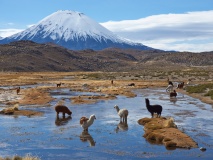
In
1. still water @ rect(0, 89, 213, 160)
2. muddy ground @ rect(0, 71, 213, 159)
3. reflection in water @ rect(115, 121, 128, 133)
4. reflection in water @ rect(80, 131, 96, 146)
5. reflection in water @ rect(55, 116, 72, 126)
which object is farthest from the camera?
muddy ground @ rect(0, 71, 213, 159)

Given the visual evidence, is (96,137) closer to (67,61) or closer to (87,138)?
(87,138)

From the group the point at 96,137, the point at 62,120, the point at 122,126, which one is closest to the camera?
the point at 96,137

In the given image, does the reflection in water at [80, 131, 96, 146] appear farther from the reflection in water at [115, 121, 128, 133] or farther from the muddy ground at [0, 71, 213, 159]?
the muddy ground at [0, 71, 213, 159]

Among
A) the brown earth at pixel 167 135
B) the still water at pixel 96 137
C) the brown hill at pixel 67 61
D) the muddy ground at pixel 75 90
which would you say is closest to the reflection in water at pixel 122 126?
the still water at pixel 96 137

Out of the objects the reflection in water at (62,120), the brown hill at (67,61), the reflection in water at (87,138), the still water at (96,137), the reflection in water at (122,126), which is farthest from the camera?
the brown hill at (67,61)

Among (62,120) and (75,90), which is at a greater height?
(75,90)

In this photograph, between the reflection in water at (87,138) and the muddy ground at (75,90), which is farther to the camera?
the muddy ground at (75,90)

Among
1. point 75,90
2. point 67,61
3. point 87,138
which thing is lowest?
point 87,138

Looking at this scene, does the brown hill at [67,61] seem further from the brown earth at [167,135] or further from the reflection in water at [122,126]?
the brown earth at [167,135]

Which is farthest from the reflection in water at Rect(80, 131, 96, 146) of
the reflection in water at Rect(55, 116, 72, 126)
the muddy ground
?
the muddy ground

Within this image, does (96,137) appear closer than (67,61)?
Yes

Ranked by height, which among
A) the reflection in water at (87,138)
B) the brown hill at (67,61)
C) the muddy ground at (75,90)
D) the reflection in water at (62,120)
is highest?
the brown hill at (67,61)

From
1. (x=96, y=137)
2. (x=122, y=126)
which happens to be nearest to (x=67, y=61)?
(x=122, y=126)

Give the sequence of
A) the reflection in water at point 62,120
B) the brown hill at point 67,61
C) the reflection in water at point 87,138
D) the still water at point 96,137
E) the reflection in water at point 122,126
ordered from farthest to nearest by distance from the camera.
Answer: the brown hill at point 67,61, the reflection in water at point 62,120, the reflection in water at point 122,126, the reflection in water at point 87,138, the still water at point 96,137
